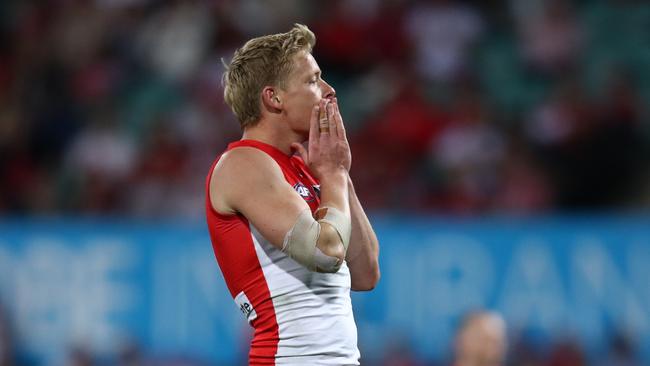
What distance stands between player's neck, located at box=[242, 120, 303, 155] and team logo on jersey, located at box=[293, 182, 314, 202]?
15 cm

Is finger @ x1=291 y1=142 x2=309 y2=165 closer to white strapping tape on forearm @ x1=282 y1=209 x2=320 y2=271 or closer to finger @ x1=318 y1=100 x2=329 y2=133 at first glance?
finger @ x1=318 y1=100 x2=329 y2=133

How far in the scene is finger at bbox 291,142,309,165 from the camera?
409cm

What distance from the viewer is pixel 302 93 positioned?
4137mm

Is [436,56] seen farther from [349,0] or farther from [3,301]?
[3,301]

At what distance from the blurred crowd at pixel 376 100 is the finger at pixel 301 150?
5.82m

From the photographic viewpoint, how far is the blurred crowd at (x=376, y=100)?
10148 millimetres

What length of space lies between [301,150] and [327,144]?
0.56 ft

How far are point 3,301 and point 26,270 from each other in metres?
0.34

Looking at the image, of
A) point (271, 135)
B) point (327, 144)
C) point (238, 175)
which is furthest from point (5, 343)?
point (327, 144)

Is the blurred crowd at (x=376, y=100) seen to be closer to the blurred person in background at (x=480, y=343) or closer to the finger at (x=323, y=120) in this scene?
the blurred person in background at (x=480, y=343)

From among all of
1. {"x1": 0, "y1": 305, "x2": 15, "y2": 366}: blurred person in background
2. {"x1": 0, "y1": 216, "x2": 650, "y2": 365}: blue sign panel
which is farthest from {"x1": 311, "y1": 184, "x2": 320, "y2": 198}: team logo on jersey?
{"x1": 0, "y1": 305, "x2": 15, "y2": 366}: blurred person in background

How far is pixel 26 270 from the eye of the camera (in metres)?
10.3

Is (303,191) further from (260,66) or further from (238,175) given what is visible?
(260,66)

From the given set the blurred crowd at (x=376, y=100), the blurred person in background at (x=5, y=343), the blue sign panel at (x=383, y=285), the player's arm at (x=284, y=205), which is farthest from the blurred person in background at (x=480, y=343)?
the blurred person in background at (x=5, y=343)
